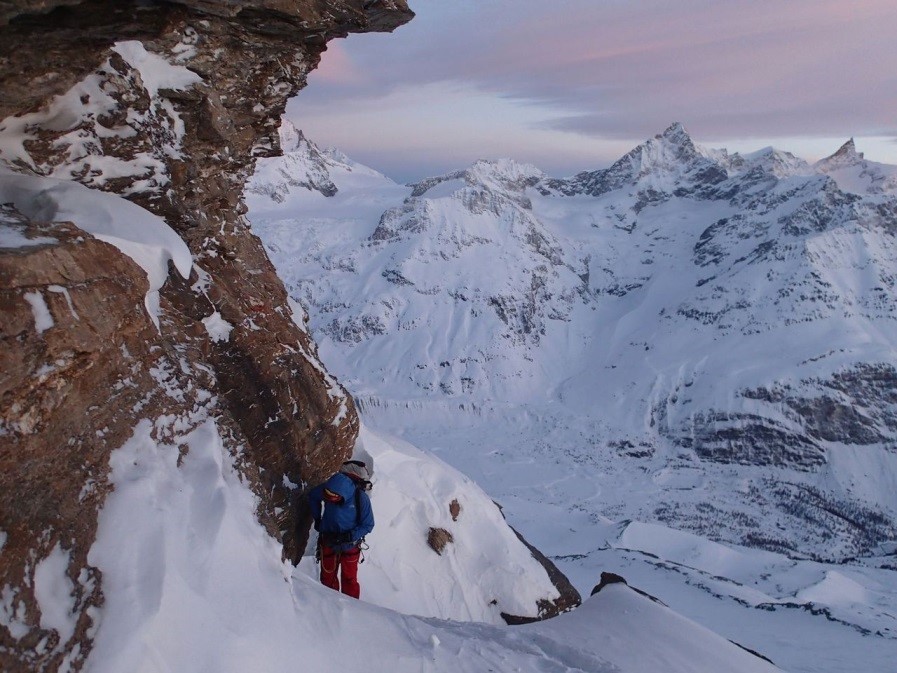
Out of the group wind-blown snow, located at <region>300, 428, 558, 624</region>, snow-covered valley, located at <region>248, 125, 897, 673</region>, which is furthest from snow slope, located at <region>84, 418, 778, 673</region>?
snow-covered valley, located at <region>248, 125, 897, 673</region>

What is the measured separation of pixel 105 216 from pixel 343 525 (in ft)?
19.5

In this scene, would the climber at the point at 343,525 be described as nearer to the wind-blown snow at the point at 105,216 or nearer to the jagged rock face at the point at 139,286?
the jagged rock face at the point at 139,286

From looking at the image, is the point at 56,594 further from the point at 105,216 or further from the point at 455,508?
the point at 455,508

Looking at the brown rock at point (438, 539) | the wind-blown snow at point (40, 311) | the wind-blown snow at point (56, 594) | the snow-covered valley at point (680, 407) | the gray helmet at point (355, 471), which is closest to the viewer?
the wind-blown snow at point (56, 594)

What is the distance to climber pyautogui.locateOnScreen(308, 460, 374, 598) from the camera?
10766 mm

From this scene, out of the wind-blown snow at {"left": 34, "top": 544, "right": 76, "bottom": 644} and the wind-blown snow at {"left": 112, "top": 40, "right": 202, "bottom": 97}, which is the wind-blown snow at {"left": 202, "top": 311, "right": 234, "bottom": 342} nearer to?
the wind-blown snow at {"left": 112, "top": 40, "right": 202, "bottom": 97}

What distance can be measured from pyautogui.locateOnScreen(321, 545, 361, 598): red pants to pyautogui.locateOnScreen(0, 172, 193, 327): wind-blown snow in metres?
4.89

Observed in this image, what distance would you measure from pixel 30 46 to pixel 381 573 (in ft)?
35.8

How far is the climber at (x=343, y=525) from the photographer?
10766 millimetres

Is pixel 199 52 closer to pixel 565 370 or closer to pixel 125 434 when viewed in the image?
pixel 125 434

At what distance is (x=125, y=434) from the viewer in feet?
24.4

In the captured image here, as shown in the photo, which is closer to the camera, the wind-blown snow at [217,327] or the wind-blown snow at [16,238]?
the wind-blown snow at [16,238]

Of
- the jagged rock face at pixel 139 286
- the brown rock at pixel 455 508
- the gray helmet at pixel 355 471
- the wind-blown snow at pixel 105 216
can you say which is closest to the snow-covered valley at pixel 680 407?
the brown rock at pixel 455 508

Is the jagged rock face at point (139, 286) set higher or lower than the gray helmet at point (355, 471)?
higher
